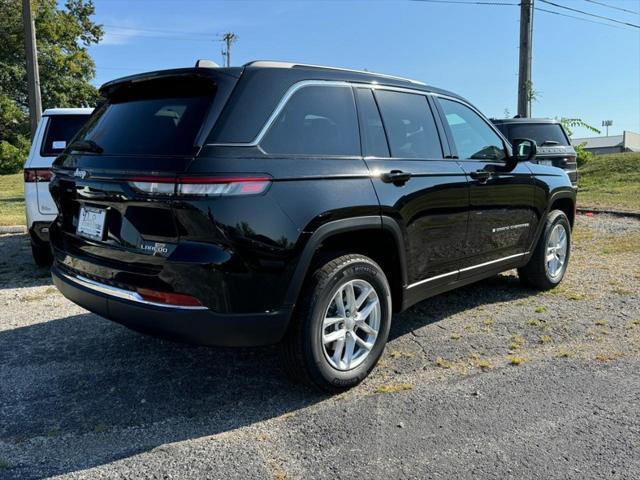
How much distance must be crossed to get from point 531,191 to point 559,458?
2.96 m

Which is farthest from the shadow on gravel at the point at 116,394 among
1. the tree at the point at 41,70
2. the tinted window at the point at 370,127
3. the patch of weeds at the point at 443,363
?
the tree at the point at 41,70

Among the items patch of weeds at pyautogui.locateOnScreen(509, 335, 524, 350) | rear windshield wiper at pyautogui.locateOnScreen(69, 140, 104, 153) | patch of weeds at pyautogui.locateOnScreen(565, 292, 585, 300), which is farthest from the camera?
patch of weeds at pyautogui.locateOnScreen(565, 292, 585, 300)

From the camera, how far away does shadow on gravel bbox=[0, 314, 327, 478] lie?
286 cm

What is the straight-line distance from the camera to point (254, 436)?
2955 millimetres

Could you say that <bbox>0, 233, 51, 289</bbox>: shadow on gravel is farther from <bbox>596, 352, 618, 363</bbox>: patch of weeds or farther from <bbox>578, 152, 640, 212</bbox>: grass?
<bbox>578, 152, 640, 212</bbox>: grass

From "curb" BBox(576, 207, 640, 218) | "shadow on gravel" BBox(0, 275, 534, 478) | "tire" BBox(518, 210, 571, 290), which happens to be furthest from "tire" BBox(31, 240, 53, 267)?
"curb" BBox(576, 207, 640, 218)

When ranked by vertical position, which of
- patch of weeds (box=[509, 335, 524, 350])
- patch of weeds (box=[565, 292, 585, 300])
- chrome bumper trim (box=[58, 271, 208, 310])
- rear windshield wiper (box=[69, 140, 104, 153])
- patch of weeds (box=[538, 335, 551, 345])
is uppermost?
rear windshield wiper (box=[69, 140, 104, 153])

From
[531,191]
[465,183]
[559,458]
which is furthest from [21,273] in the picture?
[559,458]

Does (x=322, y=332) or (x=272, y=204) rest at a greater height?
(x=272, y=204)

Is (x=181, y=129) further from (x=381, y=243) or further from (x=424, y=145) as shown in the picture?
(x=424, y=145)

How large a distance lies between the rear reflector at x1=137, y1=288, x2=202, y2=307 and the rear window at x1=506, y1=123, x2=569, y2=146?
28.1 feet

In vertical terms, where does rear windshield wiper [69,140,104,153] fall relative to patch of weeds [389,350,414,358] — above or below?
above

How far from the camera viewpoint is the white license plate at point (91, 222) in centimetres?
319

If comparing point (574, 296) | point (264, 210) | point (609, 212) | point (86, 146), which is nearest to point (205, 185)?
point (264, 210)
